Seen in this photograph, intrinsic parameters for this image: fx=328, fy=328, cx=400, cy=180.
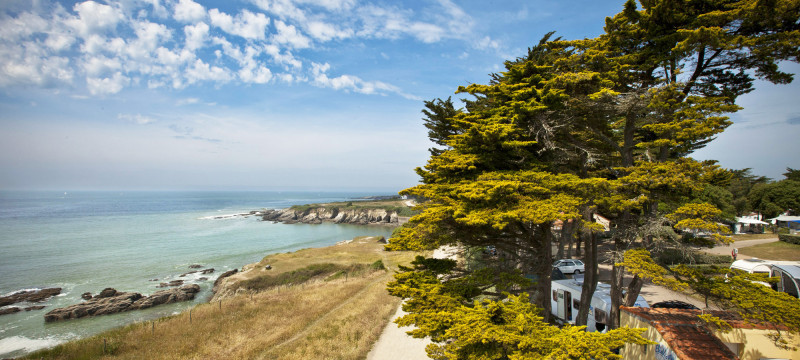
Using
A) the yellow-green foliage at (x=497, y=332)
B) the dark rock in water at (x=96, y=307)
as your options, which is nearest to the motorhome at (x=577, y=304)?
the yellow-green foliage at (x=497, y=332)

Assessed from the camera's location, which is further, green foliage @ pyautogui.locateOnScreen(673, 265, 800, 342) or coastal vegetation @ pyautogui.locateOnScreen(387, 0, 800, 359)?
coastal vegetation @ pyautogui.locateOnScreen(387, 0, 800, 359)

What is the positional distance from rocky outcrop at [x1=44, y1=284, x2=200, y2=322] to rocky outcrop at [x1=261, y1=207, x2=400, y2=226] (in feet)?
223

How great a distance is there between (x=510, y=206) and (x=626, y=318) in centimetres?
505

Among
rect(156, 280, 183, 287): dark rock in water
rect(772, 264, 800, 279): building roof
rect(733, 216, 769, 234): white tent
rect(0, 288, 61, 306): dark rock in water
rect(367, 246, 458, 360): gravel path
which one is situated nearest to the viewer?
rect(367, 246, 458, 360): gravel path

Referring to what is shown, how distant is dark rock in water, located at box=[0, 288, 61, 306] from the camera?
27953 mm

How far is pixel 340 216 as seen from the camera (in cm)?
10350

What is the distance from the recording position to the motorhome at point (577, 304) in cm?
1215

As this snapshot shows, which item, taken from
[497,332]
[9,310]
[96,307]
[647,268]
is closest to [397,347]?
[497,332]

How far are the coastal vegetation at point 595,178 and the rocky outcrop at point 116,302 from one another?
2835 centimetres

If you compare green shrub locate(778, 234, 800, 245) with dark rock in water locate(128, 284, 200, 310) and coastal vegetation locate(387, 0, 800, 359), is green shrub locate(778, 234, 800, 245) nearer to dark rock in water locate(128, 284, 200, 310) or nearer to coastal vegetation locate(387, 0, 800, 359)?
coastal vegetation locate(387, 0, 800, 359)

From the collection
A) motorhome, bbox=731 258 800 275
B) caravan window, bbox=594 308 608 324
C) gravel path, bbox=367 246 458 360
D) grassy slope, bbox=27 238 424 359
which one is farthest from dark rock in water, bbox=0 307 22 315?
motorhome, bbox=731 258 800 275

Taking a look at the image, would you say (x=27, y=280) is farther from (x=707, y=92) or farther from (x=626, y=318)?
(x=707, y=92)

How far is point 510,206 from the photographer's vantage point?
838 cm

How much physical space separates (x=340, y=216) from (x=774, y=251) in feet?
299
